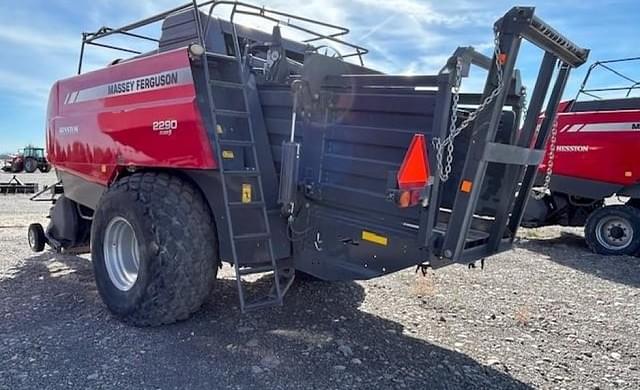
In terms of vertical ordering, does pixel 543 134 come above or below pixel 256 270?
above

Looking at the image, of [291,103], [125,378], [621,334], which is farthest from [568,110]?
[125,378]

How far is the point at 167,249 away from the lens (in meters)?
3.58

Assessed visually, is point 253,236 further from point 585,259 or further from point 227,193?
point 585,259

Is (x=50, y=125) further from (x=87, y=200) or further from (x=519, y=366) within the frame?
(x=519, y=366)

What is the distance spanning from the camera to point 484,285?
5.60m

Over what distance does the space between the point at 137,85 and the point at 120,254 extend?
1311mm

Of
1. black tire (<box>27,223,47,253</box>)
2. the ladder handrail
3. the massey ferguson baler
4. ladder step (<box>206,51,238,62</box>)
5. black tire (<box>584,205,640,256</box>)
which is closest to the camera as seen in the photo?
the massey ferguson baler

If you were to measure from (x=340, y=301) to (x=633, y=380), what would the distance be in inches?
86.7

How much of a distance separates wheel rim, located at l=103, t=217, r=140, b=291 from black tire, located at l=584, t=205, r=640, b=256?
6722mm

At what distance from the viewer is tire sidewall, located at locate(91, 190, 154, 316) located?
12.1ft

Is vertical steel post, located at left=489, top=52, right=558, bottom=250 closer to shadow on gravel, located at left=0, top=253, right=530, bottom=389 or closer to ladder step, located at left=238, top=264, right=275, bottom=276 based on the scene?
shadow on gravel, located at left=0, top=253, right=530, bottom=389

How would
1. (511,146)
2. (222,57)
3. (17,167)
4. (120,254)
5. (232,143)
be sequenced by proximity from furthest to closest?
1. (17,167)
2. (120,254)
3. (222,57)
4. (232,143)
5. (511,146)

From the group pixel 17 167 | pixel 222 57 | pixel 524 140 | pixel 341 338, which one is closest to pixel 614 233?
pixel 524 140

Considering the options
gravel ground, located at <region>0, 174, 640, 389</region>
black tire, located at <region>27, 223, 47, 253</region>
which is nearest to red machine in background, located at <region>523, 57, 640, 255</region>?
gravel ground, located at <region>0, 174, 640, 389</region>
